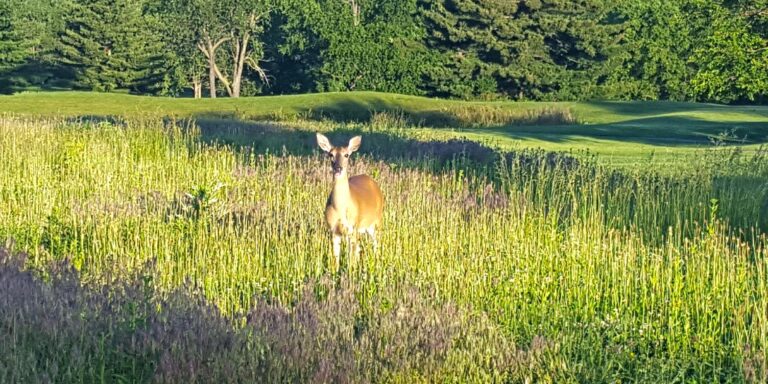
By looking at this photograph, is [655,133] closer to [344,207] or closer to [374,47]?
[344,207]

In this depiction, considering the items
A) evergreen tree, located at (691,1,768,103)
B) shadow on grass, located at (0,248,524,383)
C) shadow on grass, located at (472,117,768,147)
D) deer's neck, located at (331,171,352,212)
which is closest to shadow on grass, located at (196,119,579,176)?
deer's neck, located at (331,171,352,212)

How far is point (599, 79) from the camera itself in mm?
72750

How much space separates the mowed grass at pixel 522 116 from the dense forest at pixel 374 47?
17995 mm

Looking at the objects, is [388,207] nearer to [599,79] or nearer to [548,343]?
[548,343]

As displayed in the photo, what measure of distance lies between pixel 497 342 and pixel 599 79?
68.0m

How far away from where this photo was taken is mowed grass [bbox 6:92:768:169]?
2691cm

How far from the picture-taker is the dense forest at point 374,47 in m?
70.1

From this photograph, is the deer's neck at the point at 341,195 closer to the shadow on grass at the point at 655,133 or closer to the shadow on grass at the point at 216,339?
the shadow on grass at the point at 216,339

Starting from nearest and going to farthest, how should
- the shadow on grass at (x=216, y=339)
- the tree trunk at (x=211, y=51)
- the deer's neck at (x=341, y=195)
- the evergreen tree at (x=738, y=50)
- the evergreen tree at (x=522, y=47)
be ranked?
1. the shadow on grass at (x=216, y=339)
2. the deer's neck at (x=341, y=195)
3. the evergreen tree at (x=738, y=50)
4. the evergreen tree at (x=522, y=47)
5. the tree trunk at (x=211, y=51)

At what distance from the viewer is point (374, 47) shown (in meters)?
72.1

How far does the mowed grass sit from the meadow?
8112mm

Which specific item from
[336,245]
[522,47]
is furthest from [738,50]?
[522,47]

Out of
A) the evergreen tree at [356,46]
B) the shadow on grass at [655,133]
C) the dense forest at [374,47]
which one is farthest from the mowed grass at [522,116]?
the dense forest at [374,47]

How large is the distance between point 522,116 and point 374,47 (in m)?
31.7
